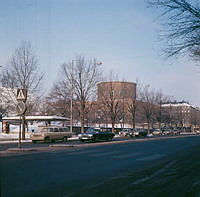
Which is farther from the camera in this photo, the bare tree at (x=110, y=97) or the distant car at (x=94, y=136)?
the bare tree at (x=110, y=97)

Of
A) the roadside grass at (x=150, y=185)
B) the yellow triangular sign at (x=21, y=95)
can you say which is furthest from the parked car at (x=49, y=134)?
the roadside grass at (x=150, y=185)

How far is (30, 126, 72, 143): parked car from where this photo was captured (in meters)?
30.8

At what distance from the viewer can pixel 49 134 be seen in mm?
31312

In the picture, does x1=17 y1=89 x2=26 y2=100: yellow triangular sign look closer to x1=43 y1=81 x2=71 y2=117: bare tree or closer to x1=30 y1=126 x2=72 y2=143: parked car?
x1=30 y1=126 x2=72 y2=143: parked car

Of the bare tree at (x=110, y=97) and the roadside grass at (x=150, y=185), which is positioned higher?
the bare tree at (x=110, y=97)

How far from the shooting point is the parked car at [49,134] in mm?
30766

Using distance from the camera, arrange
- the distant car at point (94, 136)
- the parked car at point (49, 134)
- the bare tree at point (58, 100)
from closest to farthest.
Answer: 1. the parked car at point (49, 134)
2. the distant car at point (94, 136)
3. the bare tree at point (58, 100)

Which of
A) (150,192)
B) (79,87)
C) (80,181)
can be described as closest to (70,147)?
(80,181)

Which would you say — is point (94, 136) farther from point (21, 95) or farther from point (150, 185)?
point (150, 185)


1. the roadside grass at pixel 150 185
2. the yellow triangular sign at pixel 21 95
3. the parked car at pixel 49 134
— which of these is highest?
the yellow triangular sign at pixel 21 95

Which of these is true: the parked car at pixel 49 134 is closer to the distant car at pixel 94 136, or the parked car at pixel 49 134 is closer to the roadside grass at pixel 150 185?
the distant car at pixel 94 136

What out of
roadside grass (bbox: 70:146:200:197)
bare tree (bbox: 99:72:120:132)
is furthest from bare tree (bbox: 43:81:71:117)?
roadside grass (bbox: 70:146:200:197)

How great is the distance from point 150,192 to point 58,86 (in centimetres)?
4412

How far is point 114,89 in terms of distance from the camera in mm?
57000
